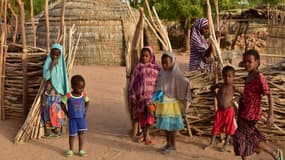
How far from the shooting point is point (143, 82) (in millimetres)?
4949

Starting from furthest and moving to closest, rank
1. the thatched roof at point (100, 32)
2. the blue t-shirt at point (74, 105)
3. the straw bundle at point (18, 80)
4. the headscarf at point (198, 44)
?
the thatched roof at point (100, 32)
the straw bundle at point (18, 80)
the headscarf at point (198, 44)
the blue t-shirt at point (74, 105)

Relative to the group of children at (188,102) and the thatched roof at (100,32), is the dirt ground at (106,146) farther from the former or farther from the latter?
the thatched roof at (100,32)

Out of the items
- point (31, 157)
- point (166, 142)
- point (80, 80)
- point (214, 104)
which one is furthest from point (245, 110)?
point (31, 157)

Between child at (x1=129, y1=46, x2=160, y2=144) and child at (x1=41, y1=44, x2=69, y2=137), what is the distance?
3.10 feet

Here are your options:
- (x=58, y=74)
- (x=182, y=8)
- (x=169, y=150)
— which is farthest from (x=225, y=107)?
(x=182, y=8)

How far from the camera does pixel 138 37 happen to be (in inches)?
207

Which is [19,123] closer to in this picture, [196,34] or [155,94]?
[155,94]

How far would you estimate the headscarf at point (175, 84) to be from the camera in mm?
4551

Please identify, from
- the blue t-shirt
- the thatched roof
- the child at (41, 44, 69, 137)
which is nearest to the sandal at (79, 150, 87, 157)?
the blue t-shirt

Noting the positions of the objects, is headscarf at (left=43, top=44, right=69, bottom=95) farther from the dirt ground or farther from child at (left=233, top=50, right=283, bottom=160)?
child at (left=233, top=50, right=283, bottom=160)

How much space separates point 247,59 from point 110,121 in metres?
3.10

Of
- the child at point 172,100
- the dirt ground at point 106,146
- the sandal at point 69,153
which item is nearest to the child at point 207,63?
the child at point 172,100

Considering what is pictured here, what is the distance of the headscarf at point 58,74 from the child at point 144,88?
0.91 meters

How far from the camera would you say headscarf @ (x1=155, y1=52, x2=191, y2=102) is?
14.9ft
